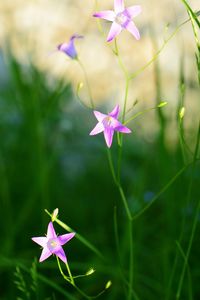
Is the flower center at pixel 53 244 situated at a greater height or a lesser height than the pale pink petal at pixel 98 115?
lesser

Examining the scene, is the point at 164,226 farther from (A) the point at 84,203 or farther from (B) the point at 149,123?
(B) the point at 149,123

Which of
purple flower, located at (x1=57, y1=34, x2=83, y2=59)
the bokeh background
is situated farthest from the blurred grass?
purple flower, located at (x1=57, y1=34, x2=83, y2=59)

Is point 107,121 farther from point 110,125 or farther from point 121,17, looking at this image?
point 121,17

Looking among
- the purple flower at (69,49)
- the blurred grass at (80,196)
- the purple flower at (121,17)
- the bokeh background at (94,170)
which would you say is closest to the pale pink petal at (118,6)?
the purple flower at (121,17)

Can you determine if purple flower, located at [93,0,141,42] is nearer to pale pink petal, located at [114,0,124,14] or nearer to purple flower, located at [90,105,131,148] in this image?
pale pink petal, located at [114,0,124,14]

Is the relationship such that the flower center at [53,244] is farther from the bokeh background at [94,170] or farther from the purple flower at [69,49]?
the purple flower at [69,49]

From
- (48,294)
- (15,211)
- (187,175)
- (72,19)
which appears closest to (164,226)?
(187,175)

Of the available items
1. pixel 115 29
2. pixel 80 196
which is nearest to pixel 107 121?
pixel 115 29
